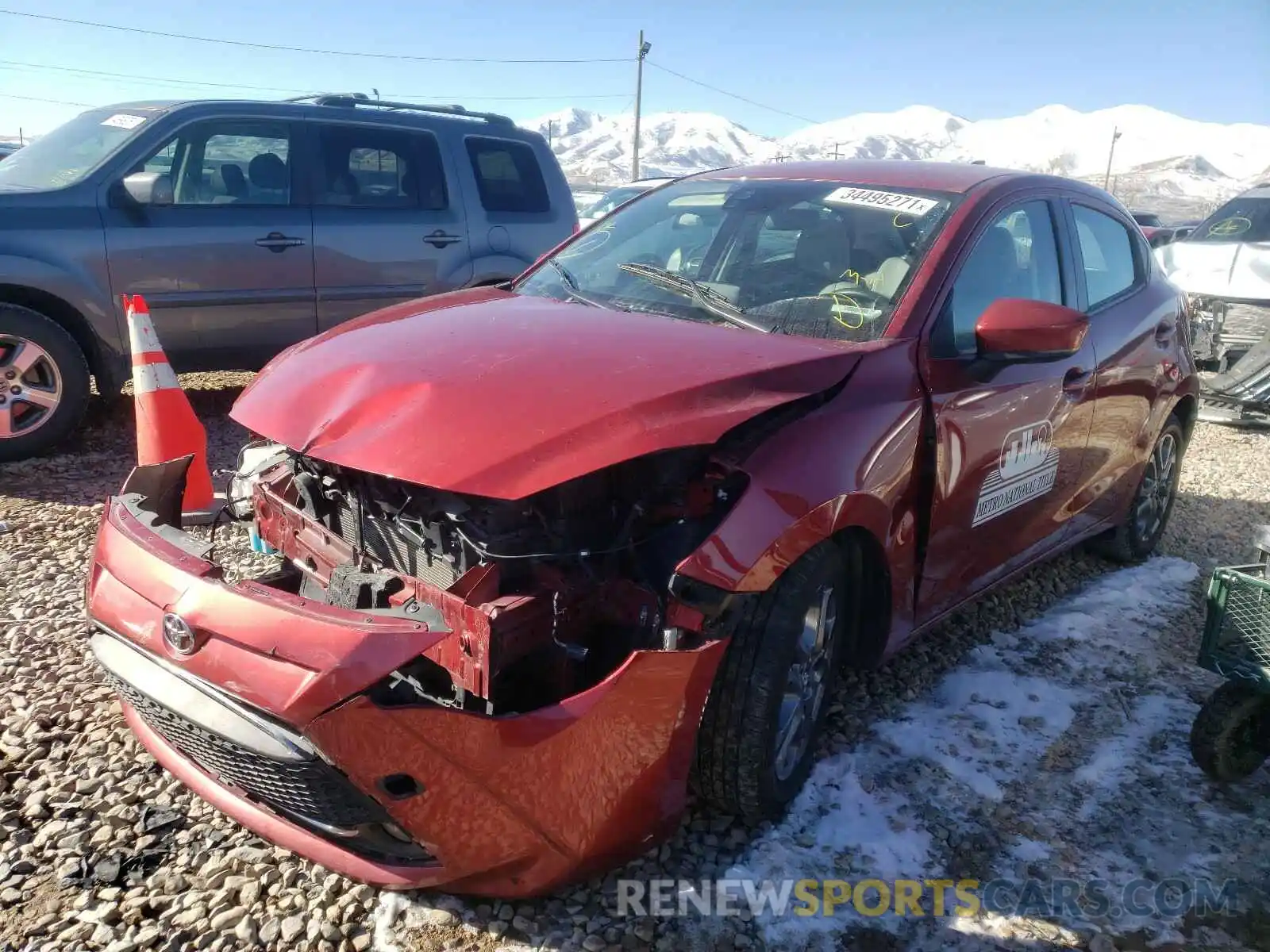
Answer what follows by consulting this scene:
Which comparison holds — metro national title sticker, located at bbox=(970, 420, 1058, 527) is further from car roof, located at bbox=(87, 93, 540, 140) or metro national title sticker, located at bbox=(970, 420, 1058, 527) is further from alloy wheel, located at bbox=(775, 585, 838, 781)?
car roof, located at bbox=(87, 93, 540, 140)

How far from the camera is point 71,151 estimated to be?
538cm

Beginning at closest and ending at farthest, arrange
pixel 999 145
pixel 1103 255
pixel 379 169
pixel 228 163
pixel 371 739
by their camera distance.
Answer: pixel 371 739 → pixel 1103 255 → pixel 228 163 → pixel 379 169 → pixel 999 145

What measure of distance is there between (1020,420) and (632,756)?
183 centimetres

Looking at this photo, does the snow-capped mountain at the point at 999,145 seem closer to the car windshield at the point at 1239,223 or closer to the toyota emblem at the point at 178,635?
the car windshield at the point at 1239,223

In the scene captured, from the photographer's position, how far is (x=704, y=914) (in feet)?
7.06

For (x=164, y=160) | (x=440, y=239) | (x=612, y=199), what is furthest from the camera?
(x=612, y=199)

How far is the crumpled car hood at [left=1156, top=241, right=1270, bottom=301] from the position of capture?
810cm

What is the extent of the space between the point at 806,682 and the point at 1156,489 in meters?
2.99

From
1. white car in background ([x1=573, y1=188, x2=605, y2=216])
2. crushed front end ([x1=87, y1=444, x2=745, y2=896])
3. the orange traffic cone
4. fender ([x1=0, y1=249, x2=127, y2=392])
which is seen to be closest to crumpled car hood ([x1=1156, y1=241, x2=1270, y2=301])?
crushed front end ([x1=87, y1=444, x2=745, y2=896])

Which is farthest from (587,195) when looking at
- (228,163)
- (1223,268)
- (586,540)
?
(586,540)

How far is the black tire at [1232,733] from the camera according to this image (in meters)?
2.76

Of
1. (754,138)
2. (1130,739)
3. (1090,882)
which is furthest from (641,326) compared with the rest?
(754,138)

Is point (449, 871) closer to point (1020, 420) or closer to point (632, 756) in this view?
point (632, 756)

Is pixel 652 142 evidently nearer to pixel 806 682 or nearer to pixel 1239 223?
pixel 1239 223
